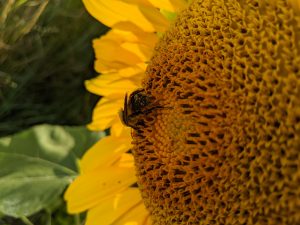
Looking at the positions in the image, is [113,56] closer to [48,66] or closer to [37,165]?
[37,165]

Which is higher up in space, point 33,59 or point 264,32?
point 264,32

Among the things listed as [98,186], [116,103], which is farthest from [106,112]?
[98,186]

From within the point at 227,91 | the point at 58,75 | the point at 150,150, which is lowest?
the point at 58,75

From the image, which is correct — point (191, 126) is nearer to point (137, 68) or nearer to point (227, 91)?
point (227, 91)

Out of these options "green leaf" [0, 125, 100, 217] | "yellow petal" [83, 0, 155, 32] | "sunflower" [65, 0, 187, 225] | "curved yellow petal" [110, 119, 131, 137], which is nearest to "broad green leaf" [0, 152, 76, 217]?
"green leaf" [0, 125, 100, 217]

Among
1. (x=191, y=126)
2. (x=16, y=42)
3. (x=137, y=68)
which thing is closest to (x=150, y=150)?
(x=191, y=126)

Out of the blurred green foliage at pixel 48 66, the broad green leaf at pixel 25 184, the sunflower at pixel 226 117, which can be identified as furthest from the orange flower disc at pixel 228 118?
the blurred green foliage at pixel 48 66

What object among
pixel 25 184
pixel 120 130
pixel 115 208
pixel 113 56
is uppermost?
pixel 113 56
